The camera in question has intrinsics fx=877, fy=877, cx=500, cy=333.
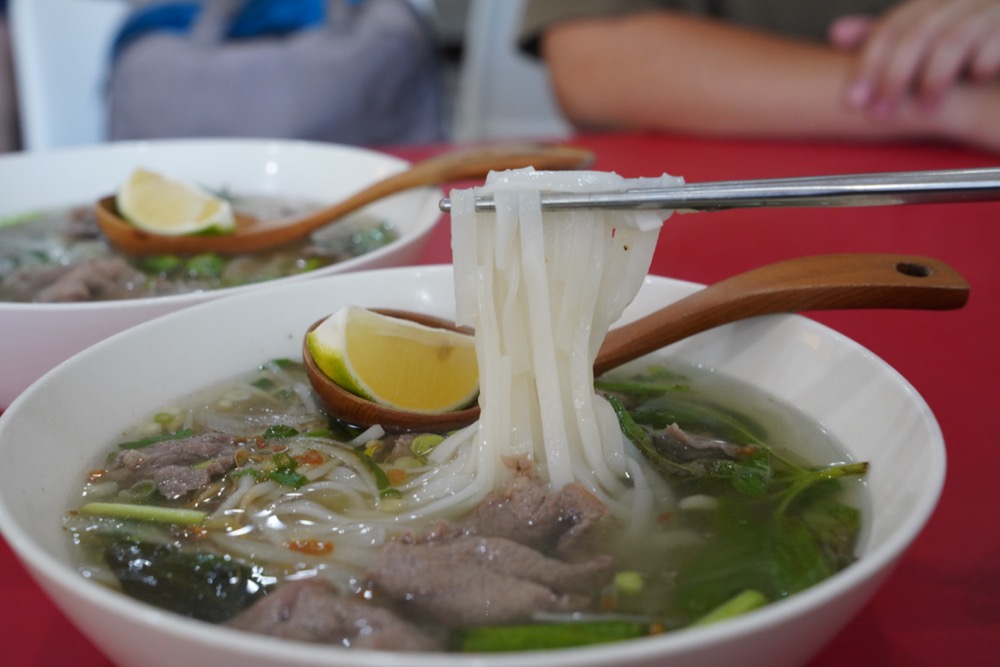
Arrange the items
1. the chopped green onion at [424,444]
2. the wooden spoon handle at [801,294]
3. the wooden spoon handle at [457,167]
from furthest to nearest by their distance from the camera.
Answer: the wooden spoon handle at [457,167] < the chopped green onion at [424,444] < the wooden spoon handle at [801,294]

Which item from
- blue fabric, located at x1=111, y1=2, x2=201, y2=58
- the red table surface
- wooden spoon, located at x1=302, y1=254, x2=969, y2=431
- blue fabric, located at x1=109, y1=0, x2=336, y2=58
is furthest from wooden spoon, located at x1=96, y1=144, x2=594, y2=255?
blue fabric, located at x1=109, y1=0, x2=336, y2=58

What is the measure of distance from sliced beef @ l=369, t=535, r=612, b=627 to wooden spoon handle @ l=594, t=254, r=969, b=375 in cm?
47

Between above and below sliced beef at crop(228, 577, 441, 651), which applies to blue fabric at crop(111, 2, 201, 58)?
above

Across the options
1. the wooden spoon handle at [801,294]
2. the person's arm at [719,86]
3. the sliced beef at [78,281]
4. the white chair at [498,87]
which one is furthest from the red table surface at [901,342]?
the white chair at [498,87]

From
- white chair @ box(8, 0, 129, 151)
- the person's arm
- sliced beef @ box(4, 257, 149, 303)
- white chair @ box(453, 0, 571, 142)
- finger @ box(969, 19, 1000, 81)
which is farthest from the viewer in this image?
white chair @ box(453, 0, 571, 142)

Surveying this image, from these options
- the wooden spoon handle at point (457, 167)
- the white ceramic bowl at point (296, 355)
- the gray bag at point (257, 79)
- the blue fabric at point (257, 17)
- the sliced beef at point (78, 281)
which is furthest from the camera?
the blue fabric at point (257, 17)

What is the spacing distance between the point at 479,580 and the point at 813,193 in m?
0.65

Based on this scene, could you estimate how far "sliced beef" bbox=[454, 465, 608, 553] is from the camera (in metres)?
1.19

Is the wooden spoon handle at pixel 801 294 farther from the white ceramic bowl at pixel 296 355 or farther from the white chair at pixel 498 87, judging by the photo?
the white chair at pixel 498 87

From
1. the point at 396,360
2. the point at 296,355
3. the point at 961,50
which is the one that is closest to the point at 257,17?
the point at 961,50

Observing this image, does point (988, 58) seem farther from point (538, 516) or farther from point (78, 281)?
point (78, 281)

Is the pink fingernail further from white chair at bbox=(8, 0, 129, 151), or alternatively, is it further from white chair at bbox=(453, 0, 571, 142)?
white chair at bbox=(453, 0, 571, 142)

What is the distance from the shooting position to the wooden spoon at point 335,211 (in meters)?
2.22

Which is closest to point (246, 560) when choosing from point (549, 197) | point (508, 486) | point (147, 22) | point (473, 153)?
point (508, 486)
